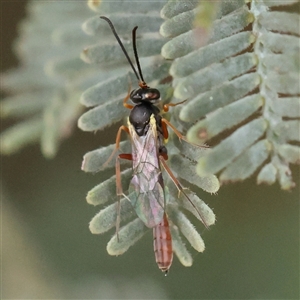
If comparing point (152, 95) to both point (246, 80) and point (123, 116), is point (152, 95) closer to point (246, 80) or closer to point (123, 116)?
point (123, 116)

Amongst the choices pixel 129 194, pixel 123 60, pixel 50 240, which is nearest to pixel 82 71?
pixel 123 60

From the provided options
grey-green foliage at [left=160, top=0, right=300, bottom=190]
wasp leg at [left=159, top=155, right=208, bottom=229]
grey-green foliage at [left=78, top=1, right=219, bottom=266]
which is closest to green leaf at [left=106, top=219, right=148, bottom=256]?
grey-green foliage at [left=78, top=1, right=219, bottom=266]

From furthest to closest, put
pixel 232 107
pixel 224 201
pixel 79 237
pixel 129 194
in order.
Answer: pixel 79 237
pixel 224 201
pixel 129 194
pixel 232 107

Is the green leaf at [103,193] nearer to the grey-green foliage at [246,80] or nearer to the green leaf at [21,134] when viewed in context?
the grey-green foliage at [246,80]

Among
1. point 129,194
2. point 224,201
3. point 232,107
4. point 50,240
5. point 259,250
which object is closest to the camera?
point 232,107

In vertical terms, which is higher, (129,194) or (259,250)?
(129,194)

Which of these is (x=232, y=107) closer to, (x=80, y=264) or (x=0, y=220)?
(x=80, y=264)

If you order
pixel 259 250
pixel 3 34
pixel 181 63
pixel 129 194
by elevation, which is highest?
pixel 181 63
